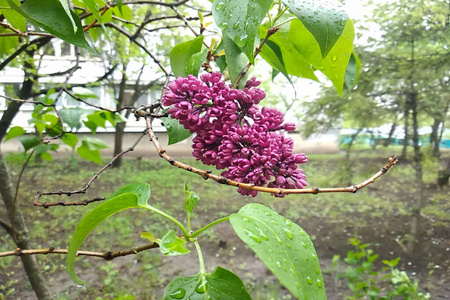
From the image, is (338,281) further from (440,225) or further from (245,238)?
(245,238)

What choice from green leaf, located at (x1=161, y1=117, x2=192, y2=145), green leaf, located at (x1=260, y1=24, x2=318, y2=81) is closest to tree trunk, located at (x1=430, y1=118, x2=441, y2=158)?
green leaf, located at (x1=260, y1=24, x2=318, y2=81)

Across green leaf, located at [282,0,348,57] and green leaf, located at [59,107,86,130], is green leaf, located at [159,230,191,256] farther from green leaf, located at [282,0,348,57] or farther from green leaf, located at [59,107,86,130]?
green leaf, located at [59,107,86,130]

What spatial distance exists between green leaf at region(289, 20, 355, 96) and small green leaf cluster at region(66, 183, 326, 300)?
0.57 feet

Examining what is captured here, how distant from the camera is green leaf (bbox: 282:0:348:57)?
0.73 feet

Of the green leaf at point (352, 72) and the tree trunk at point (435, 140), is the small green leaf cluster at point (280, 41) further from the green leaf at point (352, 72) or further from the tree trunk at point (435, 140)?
the tree trunk at point (435, 140)

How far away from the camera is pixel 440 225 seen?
2.03m

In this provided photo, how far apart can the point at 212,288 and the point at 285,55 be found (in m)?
0.23

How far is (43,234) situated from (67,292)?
633 millimetres

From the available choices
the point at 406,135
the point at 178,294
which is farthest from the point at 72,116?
the point at 406,135

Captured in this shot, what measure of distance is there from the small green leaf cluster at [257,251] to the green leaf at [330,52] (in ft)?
0.57

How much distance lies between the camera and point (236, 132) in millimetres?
258

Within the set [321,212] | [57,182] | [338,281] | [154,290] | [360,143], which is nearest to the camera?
[154,290]

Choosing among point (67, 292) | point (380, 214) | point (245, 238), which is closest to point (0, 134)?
point (67, 292)

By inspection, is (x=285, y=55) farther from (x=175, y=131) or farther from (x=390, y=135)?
(x=390, y=135)
